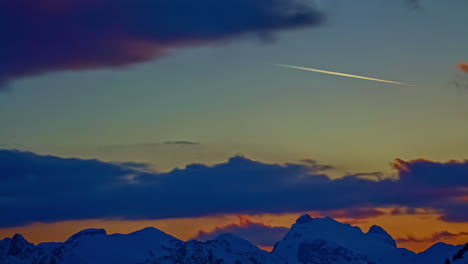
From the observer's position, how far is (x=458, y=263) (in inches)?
4203
